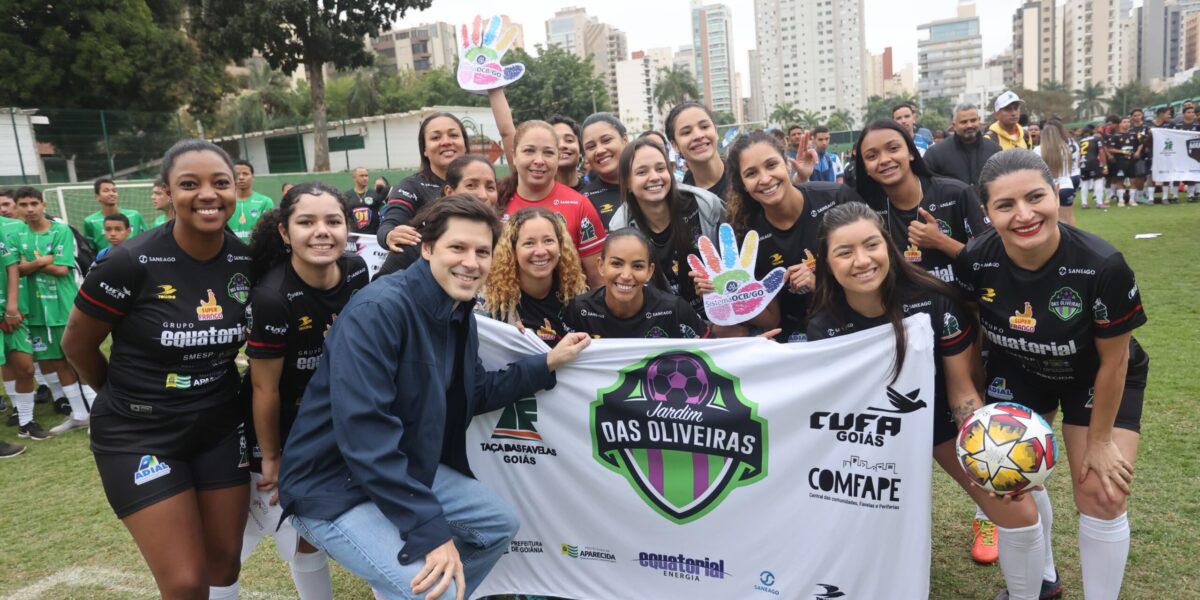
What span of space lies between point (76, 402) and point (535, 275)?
5.92 m

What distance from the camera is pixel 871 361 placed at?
3107 millimetres

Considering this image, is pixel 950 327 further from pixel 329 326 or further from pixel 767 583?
pixel 329 326

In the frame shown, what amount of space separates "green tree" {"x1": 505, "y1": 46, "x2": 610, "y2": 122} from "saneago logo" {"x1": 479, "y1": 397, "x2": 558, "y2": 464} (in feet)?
187

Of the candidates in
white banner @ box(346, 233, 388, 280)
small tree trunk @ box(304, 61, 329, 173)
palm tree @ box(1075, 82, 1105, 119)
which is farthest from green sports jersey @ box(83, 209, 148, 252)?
palm tree @ box(1075, 82, 1105, 119)

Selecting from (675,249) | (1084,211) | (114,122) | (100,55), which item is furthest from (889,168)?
(100,55)

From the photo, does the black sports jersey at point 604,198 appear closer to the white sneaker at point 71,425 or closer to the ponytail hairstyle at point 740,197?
the ponytail hairstyle at point 740,197

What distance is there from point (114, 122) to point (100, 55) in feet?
35.0

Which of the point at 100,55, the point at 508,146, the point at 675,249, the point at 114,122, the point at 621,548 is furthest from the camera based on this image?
the point at 100,55

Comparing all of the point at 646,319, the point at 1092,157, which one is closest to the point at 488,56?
the point at 646,319

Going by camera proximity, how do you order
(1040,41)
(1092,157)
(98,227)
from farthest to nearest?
(1040,41) → (1092,157) → (98,227)

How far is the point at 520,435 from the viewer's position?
368 centimetres

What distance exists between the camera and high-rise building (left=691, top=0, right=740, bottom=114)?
552ft

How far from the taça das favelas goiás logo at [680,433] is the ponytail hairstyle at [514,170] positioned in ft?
5.59

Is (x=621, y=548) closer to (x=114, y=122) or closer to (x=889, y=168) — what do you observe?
(x=889, y=168)
